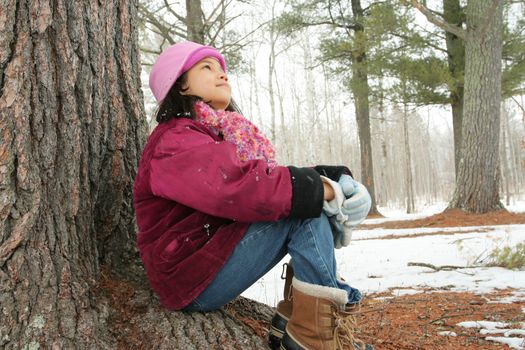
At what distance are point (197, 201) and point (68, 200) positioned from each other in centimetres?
53

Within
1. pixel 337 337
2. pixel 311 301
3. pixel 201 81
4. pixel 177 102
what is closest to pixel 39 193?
pixel 177 102

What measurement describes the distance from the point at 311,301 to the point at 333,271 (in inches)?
5.0

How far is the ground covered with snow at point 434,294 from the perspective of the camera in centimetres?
204

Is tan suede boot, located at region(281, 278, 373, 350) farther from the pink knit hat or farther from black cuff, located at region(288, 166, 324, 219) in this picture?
the pink knit hat

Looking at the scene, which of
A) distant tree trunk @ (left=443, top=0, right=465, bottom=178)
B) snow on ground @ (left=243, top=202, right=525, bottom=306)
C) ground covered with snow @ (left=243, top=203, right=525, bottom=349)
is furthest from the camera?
distant tree trunk @ (left=443, top=0, right=465, bottom=178)

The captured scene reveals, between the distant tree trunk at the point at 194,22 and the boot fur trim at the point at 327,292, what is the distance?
785cm

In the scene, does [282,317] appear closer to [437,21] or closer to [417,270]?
[417,270]

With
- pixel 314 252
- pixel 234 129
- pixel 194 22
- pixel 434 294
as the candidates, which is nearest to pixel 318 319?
pixel 314 252

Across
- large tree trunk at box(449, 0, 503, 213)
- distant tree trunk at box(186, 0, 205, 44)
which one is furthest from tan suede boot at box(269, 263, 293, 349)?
distant tree trunk at box(186, 0, 205, 44)

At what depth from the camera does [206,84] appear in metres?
1.83

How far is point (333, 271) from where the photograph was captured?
5.11 feet

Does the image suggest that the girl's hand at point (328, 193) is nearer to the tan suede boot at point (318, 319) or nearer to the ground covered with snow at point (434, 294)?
the tan suede boot at point (318, 319)

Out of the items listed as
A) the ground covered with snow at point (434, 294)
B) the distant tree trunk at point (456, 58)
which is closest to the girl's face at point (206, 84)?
the ground covered with snow at point (434, 294)

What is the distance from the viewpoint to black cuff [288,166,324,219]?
147 cm
